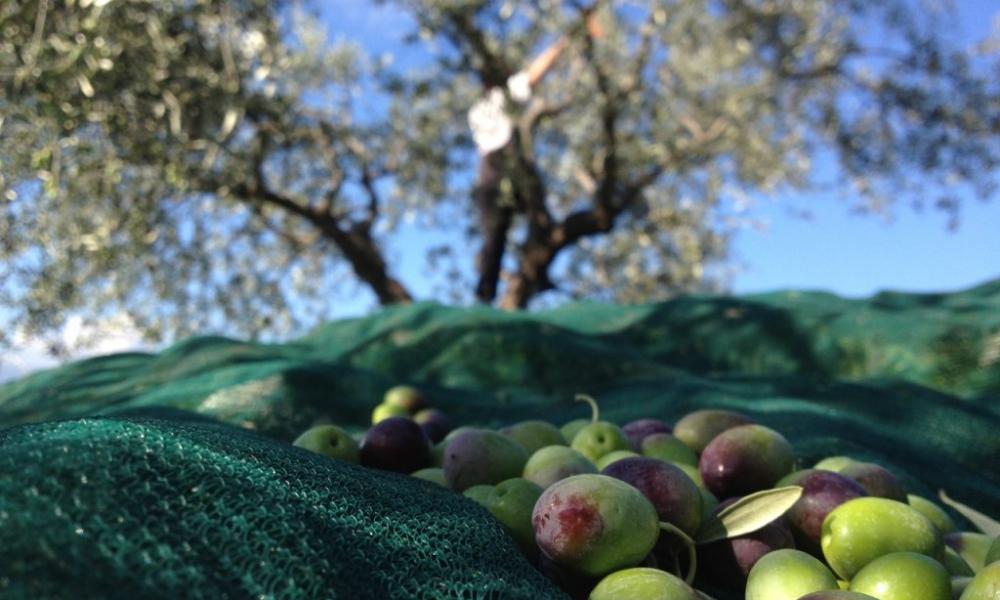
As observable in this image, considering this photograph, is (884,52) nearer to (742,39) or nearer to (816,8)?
(816,8)

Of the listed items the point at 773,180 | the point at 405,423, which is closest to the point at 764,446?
the point at 405,423

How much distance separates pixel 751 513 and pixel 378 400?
7.53 feet

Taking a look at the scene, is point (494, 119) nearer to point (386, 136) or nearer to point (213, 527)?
point (386, 136)

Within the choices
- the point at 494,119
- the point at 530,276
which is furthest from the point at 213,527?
the point at 530,276

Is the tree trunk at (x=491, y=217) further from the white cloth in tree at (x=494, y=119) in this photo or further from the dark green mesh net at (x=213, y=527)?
the dark green mesh net at (x=213, y=527)

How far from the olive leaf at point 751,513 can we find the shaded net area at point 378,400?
44 centimetres

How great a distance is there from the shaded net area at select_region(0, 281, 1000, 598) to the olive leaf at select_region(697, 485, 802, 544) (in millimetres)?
437

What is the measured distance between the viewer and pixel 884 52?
10.1m

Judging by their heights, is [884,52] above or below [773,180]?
above

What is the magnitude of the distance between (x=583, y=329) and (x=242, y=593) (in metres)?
4.70

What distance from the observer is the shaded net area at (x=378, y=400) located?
0.90m

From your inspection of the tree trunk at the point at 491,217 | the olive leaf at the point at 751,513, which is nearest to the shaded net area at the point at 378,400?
the olive leaf at the point at 751,513

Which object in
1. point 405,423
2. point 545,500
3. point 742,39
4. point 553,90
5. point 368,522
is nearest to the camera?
point 368,522

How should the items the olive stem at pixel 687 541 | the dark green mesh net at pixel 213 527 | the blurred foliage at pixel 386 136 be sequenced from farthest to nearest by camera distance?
the blurred foliage at pixel 386 136 < the olive stem at pixel 687 541 < the dark green mesh net at pixel 213 527
